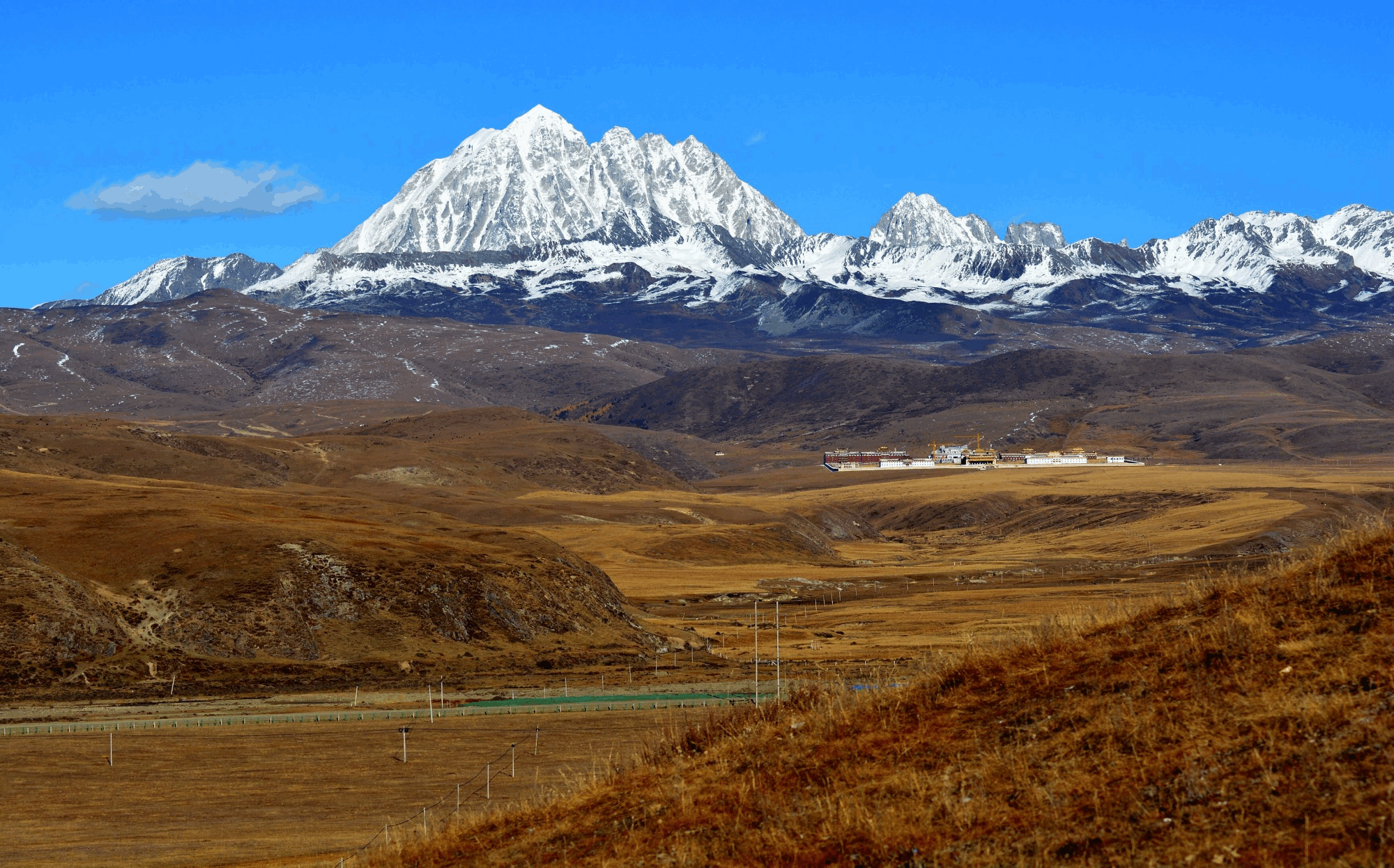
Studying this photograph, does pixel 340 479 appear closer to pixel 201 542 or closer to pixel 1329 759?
pixel 201 542

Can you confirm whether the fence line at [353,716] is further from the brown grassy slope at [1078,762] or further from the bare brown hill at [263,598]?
the brown grassy slope at [1078,762]

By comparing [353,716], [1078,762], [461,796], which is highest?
[1078,762]

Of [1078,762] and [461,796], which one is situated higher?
[1078,762]

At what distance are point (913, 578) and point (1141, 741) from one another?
101 meters

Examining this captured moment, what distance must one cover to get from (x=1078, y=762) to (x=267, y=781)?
92.3 ft

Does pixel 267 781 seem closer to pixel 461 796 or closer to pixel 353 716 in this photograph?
pixel 461 796

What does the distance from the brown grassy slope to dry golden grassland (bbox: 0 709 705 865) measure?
2.59m

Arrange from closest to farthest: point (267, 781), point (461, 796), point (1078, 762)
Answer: point (1078, 762) → point (461, 796) → point (267, 781)

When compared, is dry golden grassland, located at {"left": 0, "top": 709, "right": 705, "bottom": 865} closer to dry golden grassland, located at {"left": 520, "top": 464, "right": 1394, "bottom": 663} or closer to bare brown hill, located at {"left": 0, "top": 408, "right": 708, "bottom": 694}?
bare brown hill, located at {"left": 0, "top": 408, "right": 708, "bottom": 694}

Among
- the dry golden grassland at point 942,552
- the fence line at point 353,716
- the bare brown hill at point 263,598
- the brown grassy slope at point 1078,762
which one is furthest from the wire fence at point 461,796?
the dry golden grassland at point 942,552

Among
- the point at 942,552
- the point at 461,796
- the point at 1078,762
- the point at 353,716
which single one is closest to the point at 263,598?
the point at 353,716

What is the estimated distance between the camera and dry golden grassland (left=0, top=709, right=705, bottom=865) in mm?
28797

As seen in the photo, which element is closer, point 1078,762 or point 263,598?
point 1078,762

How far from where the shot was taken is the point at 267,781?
3791cm
